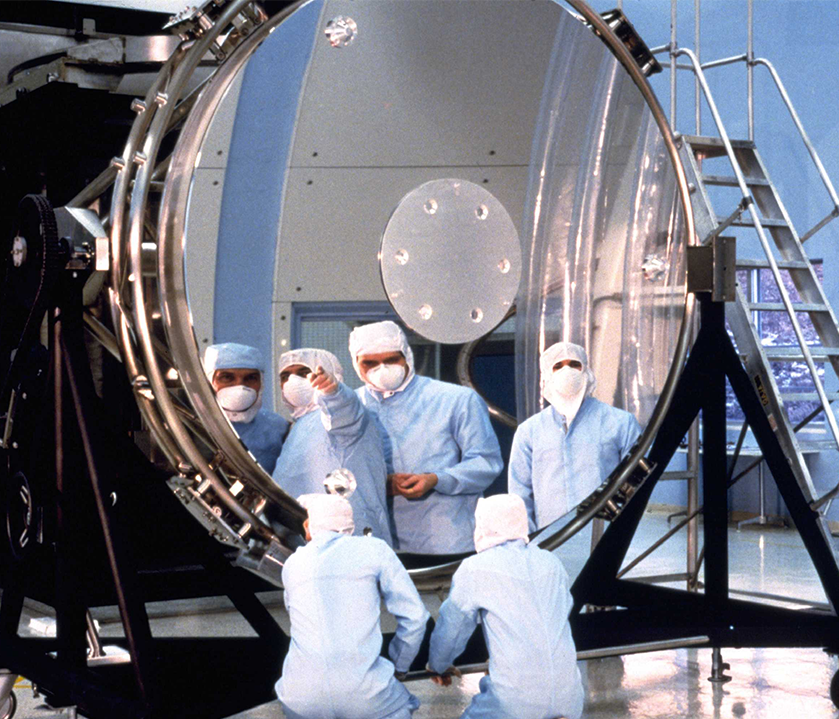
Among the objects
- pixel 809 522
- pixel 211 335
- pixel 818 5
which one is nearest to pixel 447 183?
pixel 211 335

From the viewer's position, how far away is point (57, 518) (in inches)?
105

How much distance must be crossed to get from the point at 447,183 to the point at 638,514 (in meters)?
1.01

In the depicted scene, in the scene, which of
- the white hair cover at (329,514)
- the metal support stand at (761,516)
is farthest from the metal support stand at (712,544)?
the metal support stand at (761,516)

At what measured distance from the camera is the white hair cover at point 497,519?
2.74 metres

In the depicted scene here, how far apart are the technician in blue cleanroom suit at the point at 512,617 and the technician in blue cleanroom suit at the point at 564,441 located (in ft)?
0.58

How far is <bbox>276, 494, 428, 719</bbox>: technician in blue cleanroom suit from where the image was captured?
2664 mm

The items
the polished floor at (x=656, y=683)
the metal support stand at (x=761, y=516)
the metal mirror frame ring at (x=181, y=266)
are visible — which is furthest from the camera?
the metal support stand at (x=761, y=516)

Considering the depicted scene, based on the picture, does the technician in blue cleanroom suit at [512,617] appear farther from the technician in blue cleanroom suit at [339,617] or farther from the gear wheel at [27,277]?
the gear wheel at [27,277]

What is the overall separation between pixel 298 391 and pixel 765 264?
6.64 feet

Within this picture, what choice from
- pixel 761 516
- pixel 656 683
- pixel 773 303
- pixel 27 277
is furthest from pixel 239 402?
pixel 761 516

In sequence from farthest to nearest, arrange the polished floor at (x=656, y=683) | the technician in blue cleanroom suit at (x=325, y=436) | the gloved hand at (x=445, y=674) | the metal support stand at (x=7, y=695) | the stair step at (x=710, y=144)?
the stair step at (x=710, y=144), the polished floor at (x=656, y=683), the metal support stand at (x=7, y=695), the gloved hand at (x=445, y=674), the technician in blue cleanroom suit at (x=325, y=436)

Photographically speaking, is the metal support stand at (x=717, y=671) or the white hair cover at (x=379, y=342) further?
the metal support stand at (x=717, y=671)

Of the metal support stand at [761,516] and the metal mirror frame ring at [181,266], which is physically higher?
the metal mirror frame ring at [181,266]

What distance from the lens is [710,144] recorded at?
4.55 metres
